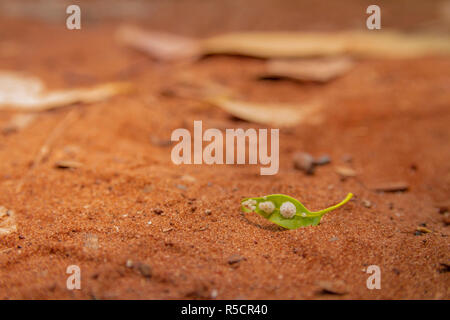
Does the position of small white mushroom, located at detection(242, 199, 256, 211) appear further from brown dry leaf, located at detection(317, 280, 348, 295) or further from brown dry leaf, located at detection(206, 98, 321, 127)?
brown dry leaf, located at detection(206, 98, 321, 127)

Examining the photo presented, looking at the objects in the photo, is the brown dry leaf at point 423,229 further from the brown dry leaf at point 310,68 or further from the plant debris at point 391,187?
the brown dry leaf at point 310,68

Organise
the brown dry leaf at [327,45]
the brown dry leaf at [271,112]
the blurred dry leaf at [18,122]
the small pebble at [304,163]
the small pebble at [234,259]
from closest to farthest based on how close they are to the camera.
A: the small pebble at [234,259], the small pebble at [304,163], the blurred dry leaf at [18,122], the brown dry leaf at [271,112], the brown dry leaf at [327,45]

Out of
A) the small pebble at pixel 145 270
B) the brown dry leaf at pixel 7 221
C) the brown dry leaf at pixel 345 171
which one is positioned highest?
the brown dry leaf at pixel 345 171

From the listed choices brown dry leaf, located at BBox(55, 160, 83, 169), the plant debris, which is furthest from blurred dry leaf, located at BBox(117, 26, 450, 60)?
brown dry leaf, located at BBox(55, 160, 83, 169)

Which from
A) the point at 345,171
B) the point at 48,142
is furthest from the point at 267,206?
the point at 48,142

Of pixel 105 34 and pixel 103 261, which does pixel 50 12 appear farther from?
pixel 103 261

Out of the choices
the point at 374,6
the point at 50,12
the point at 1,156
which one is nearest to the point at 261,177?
the point at 1,156

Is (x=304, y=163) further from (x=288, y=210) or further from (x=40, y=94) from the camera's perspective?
(x=40, y=94)

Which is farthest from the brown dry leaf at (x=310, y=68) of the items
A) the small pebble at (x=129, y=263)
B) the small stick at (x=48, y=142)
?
the small pebble at (x=129, y=263)
